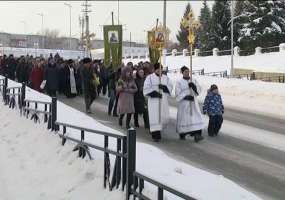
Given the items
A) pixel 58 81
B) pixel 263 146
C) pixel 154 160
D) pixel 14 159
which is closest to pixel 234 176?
pixel 154 160

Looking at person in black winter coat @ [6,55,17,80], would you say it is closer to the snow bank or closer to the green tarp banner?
the green tarp banner

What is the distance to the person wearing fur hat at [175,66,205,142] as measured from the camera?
14.1 metres

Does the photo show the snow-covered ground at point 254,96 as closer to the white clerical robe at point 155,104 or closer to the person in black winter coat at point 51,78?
the person in black winter coat at point 51,78

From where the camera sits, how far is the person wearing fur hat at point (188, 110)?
14141 millimetres

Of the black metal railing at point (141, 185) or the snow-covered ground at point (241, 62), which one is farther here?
the snow-covered ground at point (241, 62)

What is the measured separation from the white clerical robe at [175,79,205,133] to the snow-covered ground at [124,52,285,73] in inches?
1192

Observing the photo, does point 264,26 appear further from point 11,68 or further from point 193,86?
point 193,86

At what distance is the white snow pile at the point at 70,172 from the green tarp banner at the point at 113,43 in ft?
31.9

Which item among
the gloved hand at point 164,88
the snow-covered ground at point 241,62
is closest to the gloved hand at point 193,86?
the gloved hand at point 164,88

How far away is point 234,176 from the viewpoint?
1030cm

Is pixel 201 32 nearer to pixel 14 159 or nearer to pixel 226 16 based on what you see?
pixel 226 16

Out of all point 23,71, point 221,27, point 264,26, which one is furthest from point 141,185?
point 221,27

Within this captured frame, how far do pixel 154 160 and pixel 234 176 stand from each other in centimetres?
147

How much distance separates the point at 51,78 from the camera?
23547mm
